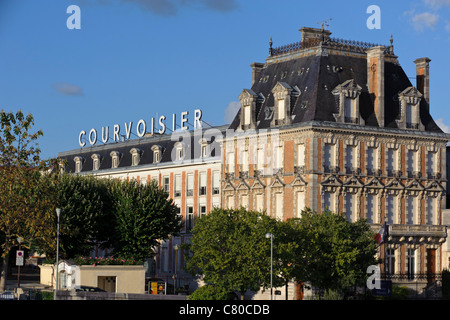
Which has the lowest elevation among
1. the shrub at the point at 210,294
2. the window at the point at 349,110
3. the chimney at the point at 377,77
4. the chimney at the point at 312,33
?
the shrub at the point at 210,294

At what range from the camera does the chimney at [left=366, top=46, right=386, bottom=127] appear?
319 ft

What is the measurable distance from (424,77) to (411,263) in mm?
18450

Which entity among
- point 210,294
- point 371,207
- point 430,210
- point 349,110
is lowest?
point 210,294

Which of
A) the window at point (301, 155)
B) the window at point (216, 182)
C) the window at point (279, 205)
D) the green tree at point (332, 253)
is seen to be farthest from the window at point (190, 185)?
the green tree at point (332, 253)

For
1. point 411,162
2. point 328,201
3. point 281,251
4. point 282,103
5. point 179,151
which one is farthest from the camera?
point 179,151

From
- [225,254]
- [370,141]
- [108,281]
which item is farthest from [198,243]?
[370,141]

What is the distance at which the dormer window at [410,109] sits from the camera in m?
98.3

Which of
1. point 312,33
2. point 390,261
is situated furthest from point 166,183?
point 390,261

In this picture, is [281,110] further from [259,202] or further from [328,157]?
[259,202]

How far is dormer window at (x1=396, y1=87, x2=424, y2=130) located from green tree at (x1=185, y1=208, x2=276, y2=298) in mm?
20229

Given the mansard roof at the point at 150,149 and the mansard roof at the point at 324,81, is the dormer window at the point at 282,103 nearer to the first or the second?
the mansard roof at the point at 324,81

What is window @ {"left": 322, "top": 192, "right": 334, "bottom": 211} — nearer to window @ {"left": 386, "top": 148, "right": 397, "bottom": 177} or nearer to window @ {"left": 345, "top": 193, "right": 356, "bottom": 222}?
window @ {"left": 345, "top": 193, "right": 356, "bottom": 222}

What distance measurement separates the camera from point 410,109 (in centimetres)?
9925

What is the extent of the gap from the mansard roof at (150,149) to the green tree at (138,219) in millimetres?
9074
